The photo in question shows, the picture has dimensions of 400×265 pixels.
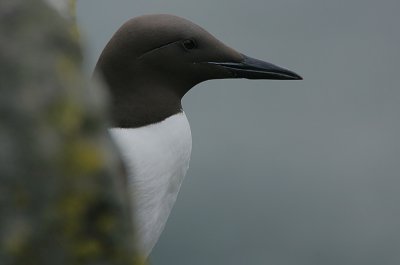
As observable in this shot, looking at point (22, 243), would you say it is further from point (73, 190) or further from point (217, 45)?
point (217, 45)

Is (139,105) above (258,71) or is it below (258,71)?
below

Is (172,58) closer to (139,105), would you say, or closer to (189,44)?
(189,44)

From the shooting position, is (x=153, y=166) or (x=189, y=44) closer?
(x=153, y=166)

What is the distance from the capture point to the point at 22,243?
89.2 inches

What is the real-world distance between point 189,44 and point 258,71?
0.85 metres

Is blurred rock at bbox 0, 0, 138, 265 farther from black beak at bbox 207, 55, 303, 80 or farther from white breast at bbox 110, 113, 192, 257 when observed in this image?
black beak at bbox 207, 55, 303, 80

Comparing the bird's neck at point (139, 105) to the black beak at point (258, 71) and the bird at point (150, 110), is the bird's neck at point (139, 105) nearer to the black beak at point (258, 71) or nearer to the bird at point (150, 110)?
the bird at point (150, 110)

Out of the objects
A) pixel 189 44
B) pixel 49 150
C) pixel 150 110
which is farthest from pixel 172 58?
pixel 49 150

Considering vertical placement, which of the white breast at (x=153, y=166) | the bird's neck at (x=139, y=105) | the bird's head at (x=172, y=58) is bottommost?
the white breast at (x=153, y=166)

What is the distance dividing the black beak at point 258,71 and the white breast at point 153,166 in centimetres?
102

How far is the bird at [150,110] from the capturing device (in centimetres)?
841

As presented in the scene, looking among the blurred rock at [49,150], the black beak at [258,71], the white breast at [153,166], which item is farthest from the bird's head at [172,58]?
the blurred rock at [49,150]

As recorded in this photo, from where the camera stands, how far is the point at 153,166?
8438mm

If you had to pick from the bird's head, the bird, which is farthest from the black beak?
the bird
